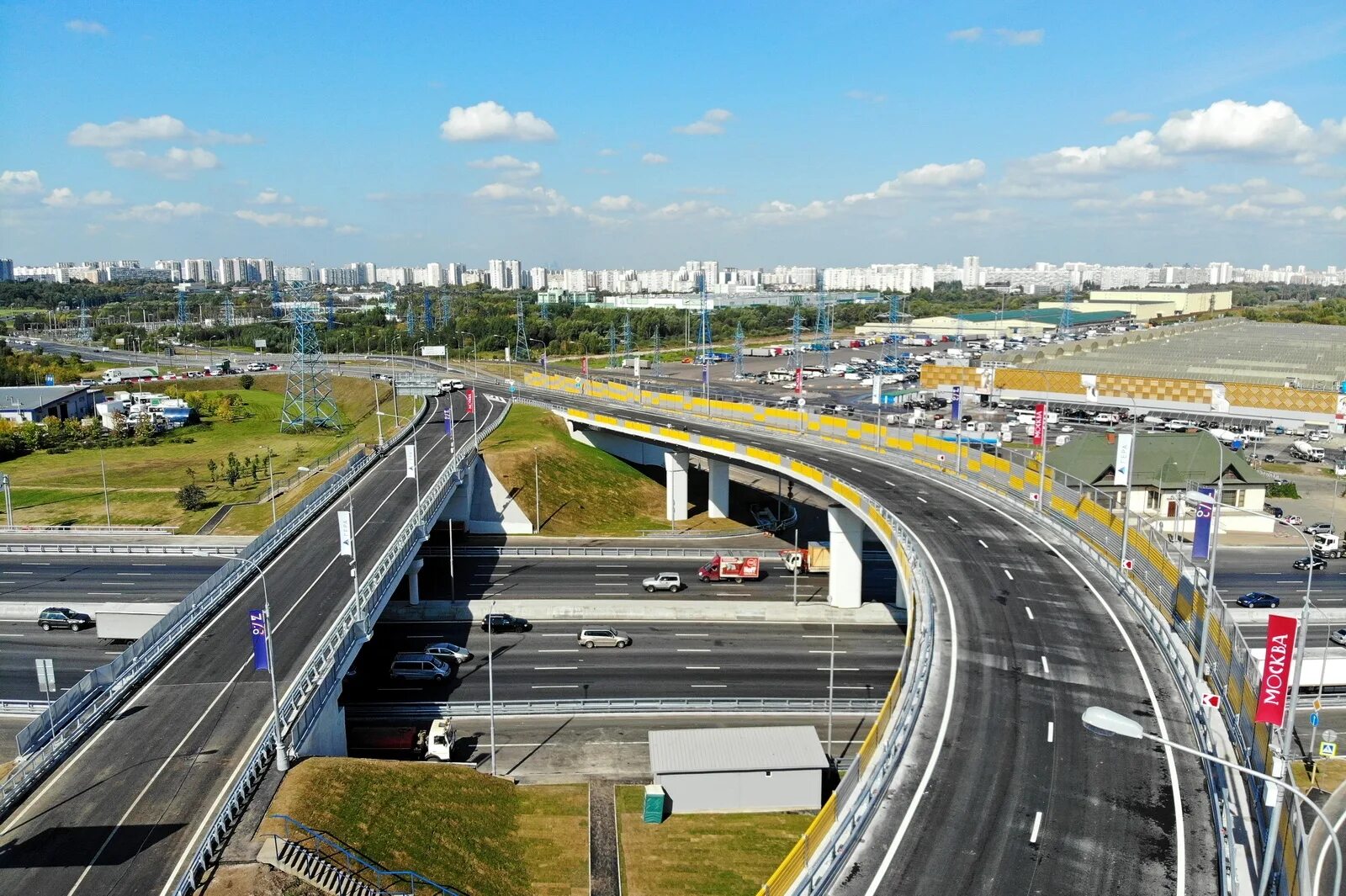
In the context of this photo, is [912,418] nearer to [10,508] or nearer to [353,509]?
[353,509]

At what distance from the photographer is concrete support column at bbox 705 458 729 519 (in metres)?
72.4

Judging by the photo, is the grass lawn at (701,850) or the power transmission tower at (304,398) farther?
the power transmission tower at (304,398)

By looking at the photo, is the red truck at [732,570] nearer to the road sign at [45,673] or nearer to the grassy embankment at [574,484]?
the grassy embankment at [574,484]

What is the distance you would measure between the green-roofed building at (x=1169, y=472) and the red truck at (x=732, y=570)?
2220cm

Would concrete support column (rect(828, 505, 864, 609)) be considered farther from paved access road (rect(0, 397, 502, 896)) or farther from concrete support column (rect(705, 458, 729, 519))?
paved access road (rect(0, 397, 502, 896))

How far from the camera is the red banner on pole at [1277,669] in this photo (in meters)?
17.4

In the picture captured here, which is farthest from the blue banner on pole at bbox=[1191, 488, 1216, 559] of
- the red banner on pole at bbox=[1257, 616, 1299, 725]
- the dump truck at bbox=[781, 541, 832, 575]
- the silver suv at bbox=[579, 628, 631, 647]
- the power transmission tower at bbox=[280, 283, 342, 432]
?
the power transmission tower at bbox=[280, 283, 342, 432]

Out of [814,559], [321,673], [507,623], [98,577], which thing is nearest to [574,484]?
[814,559]

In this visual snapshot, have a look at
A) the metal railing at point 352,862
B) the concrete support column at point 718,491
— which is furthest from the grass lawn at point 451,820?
the concrete support column at point 718,491

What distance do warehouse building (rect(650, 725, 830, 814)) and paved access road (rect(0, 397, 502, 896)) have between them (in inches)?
537

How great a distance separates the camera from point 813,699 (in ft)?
131

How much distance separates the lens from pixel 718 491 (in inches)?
2884

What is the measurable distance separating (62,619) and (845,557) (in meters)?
40.6

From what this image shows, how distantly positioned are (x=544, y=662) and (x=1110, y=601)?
82.5 feet
